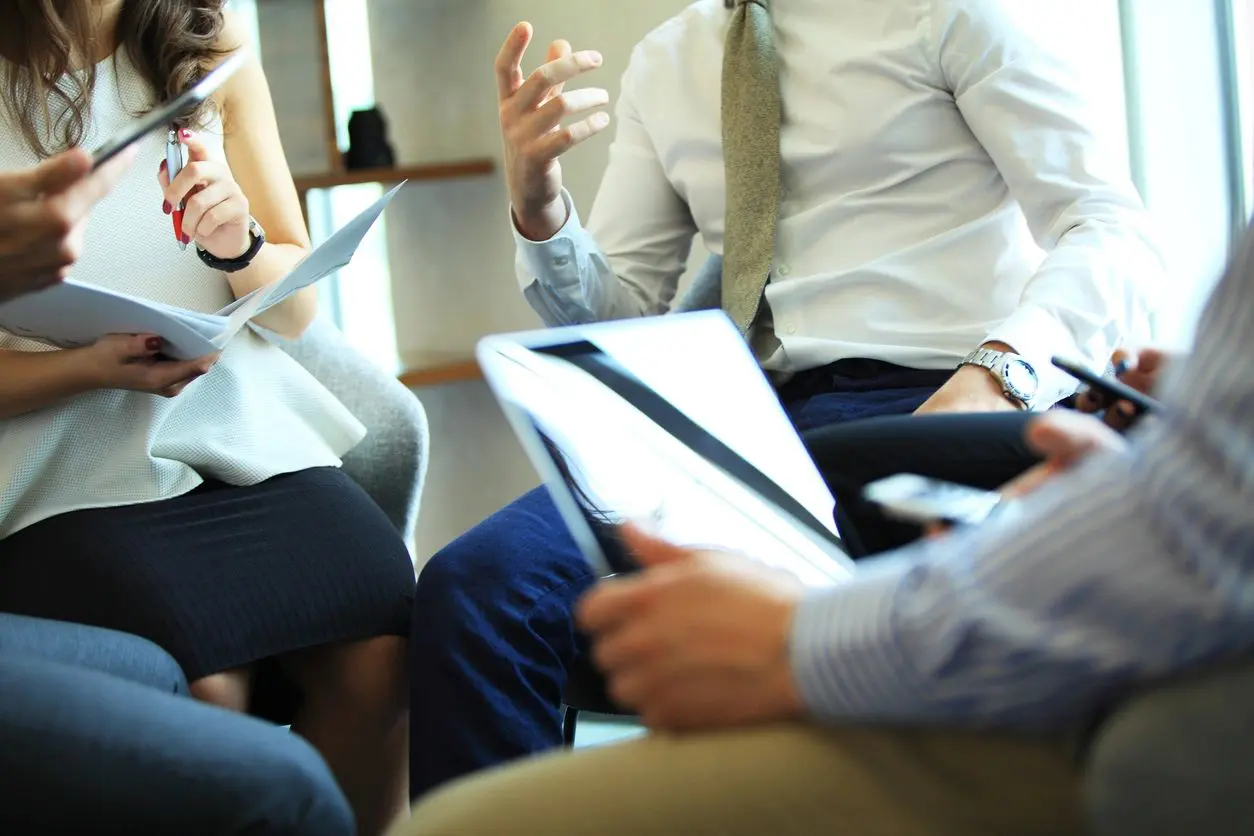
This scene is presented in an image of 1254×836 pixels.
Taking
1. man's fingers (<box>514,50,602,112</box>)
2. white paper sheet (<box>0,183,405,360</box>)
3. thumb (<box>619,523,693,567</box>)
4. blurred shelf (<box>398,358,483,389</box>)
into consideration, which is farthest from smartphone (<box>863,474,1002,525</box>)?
blurred shelf (<box>398,358,483,389</box>)

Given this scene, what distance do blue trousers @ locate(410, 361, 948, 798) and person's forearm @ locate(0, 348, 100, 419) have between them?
1.16 feet

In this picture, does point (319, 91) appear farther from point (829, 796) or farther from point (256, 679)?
point (829, 796)

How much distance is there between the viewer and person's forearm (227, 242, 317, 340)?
134 cm

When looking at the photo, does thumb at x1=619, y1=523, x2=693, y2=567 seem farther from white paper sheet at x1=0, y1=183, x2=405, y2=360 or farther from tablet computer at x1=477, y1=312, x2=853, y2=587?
white paper sheet at x1=0, y1=183, x2=405, y2=360

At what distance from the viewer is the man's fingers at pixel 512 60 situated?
1.37 meters

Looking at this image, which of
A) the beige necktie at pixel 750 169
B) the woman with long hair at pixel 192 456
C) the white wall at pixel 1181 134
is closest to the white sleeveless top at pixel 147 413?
the woman with long hair at pixel 192 456

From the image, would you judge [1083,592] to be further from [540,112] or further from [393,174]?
[393,174]

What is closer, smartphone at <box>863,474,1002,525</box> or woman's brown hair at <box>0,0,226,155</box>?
smartphone at <box>863,474,1002,525</box>

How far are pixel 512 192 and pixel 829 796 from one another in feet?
3.47

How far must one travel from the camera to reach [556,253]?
150 centimetres

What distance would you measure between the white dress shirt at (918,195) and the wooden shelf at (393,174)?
3.53 ft

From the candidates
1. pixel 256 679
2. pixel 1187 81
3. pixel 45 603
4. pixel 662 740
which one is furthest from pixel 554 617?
pixel 1187 81

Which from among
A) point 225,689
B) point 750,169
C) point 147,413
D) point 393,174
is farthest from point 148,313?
point 393,174

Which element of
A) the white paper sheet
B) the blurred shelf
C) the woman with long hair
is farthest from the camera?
the blurred shelf
